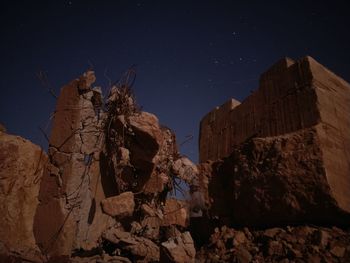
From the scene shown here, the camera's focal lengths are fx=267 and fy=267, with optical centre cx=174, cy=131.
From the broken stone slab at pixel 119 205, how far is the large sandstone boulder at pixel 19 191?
3.23 ft

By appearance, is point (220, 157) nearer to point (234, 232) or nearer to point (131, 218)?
point (234, 232)

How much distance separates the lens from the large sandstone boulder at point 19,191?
3.38 metres

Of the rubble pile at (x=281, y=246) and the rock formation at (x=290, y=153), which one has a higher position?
the rock formation at (x=290, y=153)

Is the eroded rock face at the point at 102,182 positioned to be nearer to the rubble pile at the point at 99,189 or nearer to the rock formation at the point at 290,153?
the rubble pile at the point at 99,189

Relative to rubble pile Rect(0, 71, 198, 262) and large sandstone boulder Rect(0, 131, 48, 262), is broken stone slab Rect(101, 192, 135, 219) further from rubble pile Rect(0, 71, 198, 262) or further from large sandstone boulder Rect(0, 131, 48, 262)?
large sandstone boulder Rect(0, 131, 48, 262)

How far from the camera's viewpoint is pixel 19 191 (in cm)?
365

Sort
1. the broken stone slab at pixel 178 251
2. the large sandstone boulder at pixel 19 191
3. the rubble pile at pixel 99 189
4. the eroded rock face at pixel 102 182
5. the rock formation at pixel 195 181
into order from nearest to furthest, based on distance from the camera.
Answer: the rock formation at pixel 195 181 → the broken stone slab at pixel 178 251 → the large sandstone boulder at pixel 19 191 → the rubble pile at pixel 99 189 → the eroded rock face at pixel 102 182

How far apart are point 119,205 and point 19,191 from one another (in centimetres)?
139

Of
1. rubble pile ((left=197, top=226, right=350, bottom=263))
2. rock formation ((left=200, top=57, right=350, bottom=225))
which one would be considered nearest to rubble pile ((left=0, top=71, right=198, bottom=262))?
rubble pile ((left=197, top=226, right=350, bottom=263))

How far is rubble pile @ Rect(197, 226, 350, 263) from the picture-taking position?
95.2 inches

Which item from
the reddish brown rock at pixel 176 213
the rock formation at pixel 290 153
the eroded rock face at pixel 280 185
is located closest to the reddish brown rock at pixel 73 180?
the reddish brown rock at pixel 176 213

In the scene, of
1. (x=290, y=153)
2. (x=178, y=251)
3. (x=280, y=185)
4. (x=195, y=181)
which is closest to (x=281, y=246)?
(x=280, y=185)

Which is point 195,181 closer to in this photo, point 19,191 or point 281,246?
point 281,246

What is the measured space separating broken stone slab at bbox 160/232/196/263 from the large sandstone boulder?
60.9 inches
